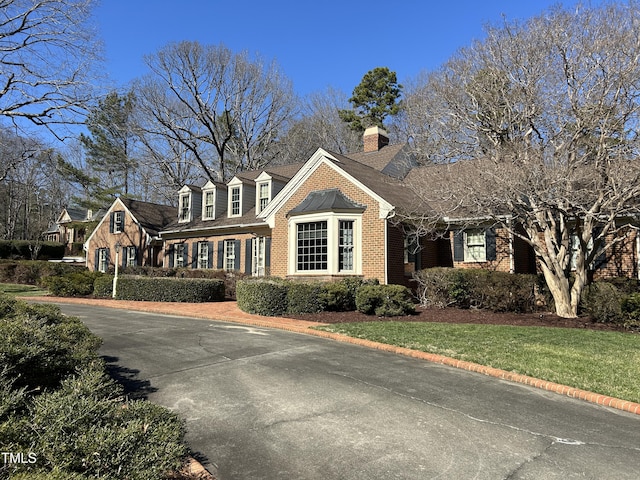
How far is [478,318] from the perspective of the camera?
11719 mm

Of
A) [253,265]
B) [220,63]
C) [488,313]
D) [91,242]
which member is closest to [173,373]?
[488,313]

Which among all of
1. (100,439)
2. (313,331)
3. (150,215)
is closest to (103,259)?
(150,215)

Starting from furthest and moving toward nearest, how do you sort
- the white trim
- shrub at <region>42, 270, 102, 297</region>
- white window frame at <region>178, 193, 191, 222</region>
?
white window frame at <region>178, 193, 191, 222</region> < shrub at <region>42, 270, 102, 297</region> < the white trim

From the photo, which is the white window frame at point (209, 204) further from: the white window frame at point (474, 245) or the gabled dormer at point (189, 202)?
the white window frame at point (474, 245)

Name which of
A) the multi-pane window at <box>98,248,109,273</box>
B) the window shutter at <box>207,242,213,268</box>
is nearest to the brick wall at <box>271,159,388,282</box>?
the window shutter at <box>207,242,213,268</box>

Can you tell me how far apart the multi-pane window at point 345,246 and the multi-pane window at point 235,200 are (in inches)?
388

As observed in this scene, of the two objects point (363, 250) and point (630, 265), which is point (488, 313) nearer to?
point (363, 250)

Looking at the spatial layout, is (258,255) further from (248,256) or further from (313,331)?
(313,331)

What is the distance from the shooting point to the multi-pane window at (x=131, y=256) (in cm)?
2697

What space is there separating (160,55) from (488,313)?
30414 millimetres

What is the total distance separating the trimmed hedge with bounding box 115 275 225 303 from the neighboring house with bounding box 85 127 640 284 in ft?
8.10

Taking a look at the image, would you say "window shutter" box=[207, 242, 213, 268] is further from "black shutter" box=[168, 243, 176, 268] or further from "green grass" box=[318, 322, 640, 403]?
"green grass" box=[318, 322, 640, 403]

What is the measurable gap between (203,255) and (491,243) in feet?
49.8

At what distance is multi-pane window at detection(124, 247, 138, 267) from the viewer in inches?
1062
